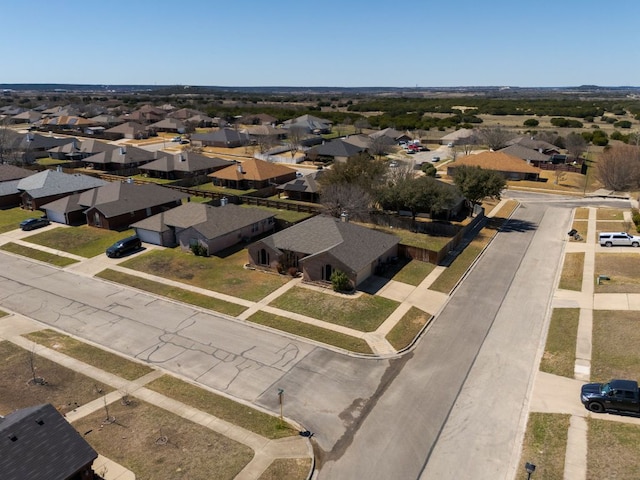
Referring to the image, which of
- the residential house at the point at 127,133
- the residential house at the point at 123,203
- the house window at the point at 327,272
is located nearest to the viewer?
the house window at the point at 327,272

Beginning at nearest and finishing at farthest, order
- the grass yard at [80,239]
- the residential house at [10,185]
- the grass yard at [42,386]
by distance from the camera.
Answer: the grass yard at [42,386] < the grass yard at [80,239] < the residential house at [10,185]

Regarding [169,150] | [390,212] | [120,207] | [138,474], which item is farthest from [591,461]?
[169,150]

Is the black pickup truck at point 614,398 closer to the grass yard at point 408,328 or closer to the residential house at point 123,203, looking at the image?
the grass yard at point 408,328

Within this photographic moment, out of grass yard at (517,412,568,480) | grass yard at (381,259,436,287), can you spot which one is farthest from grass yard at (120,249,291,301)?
grass yard at (517,412,568,480)

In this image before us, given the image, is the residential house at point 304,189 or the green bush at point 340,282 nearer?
the green bush at point 340,282

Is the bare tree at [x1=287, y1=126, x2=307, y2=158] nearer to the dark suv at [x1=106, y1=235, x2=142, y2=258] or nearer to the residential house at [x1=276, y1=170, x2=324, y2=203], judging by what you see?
the residential house at [x1=276, y1=170, x2=324, y2=203]

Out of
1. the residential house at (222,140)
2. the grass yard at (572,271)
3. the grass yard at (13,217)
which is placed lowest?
the grass yard at (572,271)

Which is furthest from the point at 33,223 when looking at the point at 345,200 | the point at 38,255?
the point at 345,200

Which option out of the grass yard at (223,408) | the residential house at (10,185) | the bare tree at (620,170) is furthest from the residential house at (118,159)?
the bare tree at (620,170)

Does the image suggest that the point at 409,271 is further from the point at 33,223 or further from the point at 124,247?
the point at 33,223
